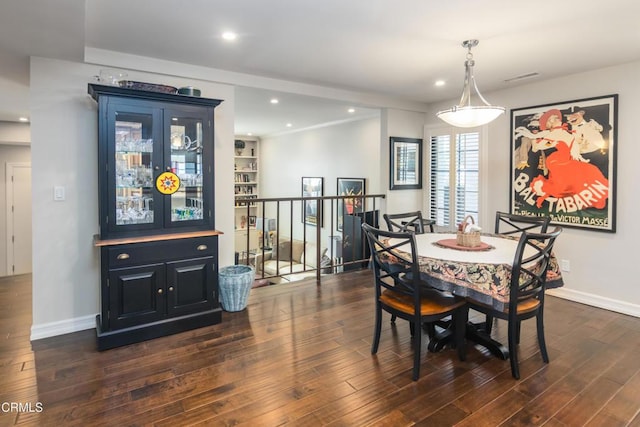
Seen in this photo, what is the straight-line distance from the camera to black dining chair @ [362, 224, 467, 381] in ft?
7.84

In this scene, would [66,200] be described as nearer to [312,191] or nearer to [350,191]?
[350,191]

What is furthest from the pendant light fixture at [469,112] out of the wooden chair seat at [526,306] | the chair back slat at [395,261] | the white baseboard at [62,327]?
the white baseboard at [62,327]

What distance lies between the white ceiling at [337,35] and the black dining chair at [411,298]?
1.51 meters

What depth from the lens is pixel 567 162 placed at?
393 cm

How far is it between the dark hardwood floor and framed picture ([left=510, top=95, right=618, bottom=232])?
112cm

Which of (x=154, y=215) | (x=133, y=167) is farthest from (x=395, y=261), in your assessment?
(x=133, y=167)

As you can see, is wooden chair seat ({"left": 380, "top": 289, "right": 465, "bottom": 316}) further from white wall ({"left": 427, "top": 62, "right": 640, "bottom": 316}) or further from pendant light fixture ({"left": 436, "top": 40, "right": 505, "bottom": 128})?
white wall ({"left": 427, "top": 62, "right": 640, "bottom": 316})

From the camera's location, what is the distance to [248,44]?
3012 millimetres

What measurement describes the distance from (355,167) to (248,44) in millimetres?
3949

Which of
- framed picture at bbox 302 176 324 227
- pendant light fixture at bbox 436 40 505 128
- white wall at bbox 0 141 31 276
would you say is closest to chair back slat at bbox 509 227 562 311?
pendant light fixture at bbox 436 40 505 128

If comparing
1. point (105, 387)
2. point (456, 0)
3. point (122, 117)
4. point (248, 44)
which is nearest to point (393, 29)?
point (456, 0)

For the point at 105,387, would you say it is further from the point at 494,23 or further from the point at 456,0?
the point at 494,23

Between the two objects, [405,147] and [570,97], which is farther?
[405,147]

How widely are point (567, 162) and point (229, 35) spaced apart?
3594mm
